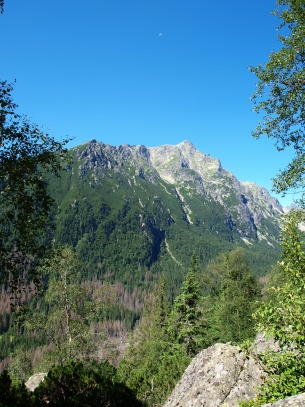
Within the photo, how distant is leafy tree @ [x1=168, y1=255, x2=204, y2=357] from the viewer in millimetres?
37312

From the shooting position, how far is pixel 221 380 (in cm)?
1176

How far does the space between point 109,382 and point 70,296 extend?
16.7 m

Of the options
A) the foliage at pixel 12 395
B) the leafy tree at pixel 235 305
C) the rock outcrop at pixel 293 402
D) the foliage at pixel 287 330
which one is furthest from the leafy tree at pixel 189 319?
the rock outcrop at pixel 293 402

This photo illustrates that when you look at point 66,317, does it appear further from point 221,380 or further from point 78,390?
point 221,380

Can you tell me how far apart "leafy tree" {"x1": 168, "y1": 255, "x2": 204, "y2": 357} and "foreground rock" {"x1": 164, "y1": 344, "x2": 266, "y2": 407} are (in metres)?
25.0

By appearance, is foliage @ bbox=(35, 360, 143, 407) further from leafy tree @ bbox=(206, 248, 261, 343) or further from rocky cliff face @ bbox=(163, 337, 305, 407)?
leafy tree @ bbox=(206, 248, 261, 343)

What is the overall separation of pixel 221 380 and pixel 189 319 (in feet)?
93.8

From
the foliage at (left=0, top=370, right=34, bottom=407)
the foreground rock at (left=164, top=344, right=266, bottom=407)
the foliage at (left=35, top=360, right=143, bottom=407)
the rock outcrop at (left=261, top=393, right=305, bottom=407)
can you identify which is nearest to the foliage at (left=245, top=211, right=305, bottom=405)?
the rock outcrop at (left=261, top=393, right=305, bottom=407)

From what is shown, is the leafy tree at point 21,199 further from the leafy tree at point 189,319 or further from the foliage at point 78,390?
the leafy tree at point 189,319

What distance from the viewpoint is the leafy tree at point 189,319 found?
3731 cm

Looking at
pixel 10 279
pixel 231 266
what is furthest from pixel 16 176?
pixel 231 266

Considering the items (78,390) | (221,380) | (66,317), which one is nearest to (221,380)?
(221,380)

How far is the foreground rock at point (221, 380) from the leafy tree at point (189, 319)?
25036mm

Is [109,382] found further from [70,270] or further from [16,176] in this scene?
[70,270]
